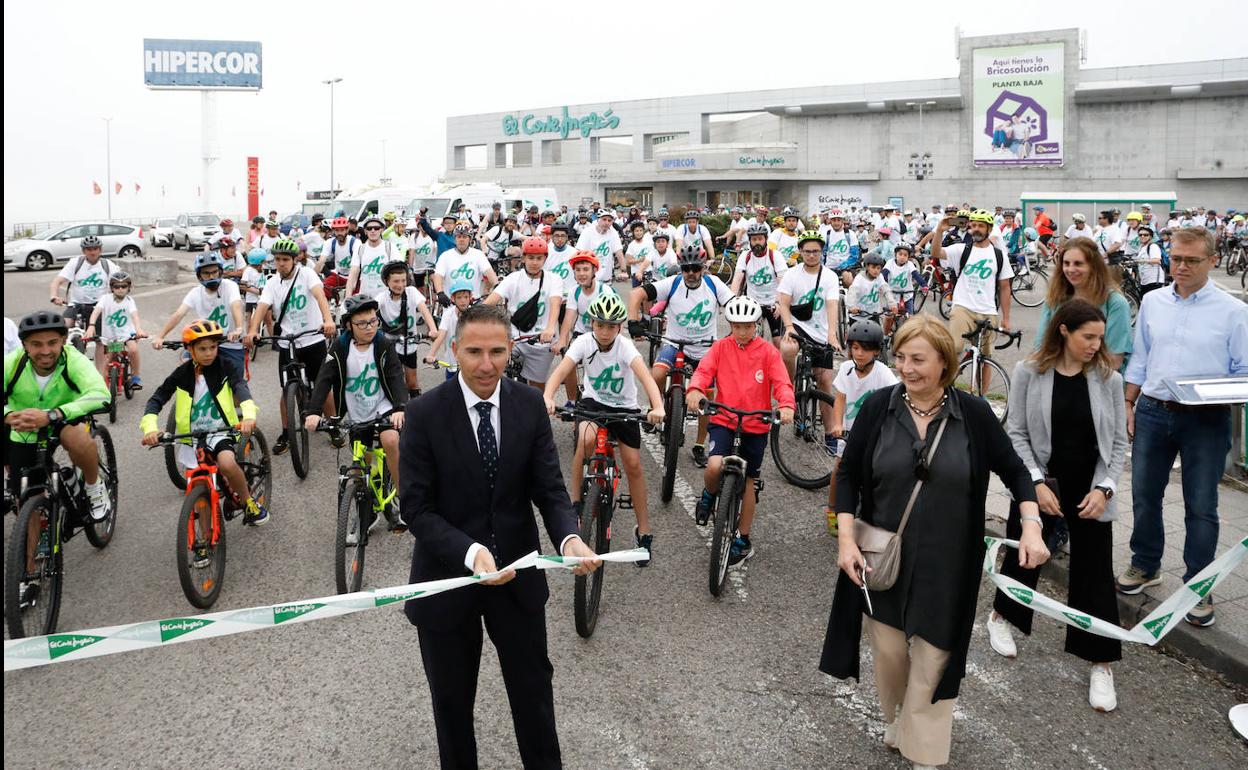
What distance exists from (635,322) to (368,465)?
294 centimetres

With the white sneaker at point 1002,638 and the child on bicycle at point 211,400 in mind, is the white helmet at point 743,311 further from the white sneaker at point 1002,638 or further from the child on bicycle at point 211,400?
the child on bicycle at point 211,400

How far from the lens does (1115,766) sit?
408cm

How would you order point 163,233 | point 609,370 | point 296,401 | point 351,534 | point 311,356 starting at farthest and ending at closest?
point 163,233 < point 311,356 < point 296,401 < point 609,370 < point 351,534

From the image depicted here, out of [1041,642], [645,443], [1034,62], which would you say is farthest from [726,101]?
[1041,642]

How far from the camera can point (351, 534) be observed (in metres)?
6.02

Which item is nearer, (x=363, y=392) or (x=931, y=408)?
(x=931, y=408)

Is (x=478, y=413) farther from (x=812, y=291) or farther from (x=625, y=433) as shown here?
(x=812, y=291)

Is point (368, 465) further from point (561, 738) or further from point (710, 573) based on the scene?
point (561, 738)

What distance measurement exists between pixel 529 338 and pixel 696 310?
1778 millimetres

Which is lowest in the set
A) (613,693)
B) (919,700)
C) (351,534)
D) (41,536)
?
(613,693)

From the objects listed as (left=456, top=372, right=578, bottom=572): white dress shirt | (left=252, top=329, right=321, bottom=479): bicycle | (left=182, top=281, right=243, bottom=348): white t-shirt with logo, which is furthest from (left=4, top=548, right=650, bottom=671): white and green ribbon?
(left=182, top=281, right=243, bottom=348): white t-shirt with logo

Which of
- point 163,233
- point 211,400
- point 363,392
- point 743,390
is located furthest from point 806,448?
point 163,233

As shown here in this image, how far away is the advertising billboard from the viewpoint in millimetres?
56188

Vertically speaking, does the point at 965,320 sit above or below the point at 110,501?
above
